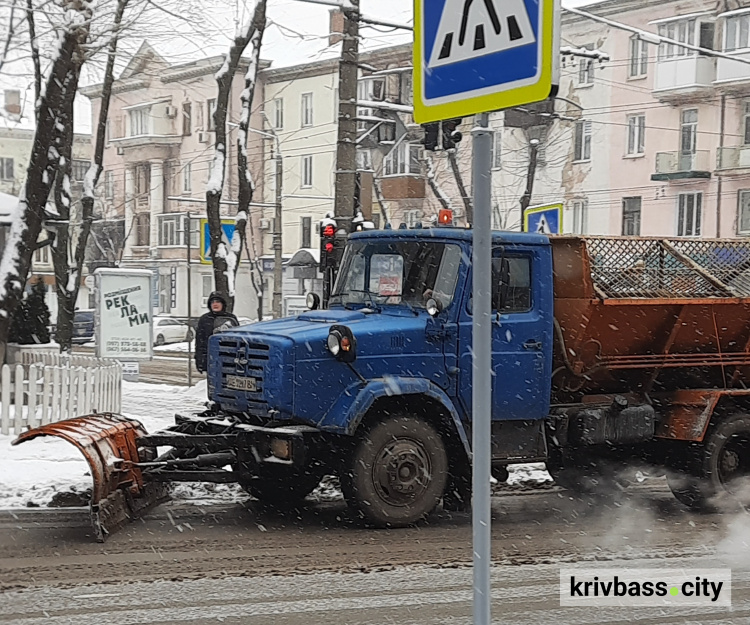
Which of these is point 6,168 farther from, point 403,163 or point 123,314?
point 123,314

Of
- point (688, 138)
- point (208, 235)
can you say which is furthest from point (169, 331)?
point (208, 235)

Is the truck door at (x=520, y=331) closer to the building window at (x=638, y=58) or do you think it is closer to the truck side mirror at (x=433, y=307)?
the truck side mirror at (x=433, y=307)

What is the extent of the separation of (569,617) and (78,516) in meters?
4.50

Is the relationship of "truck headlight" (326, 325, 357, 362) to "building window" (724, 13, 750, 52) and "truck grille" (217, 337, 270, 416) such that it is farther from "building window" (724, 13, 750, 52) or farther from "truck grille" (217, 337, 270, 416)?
"building window" (724, 13, 750, 52)

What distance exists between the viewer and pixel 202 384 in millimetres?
22438

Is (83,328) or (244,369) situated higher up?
(244,369)

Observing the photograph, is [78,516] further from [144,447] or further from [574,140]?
[574,140]

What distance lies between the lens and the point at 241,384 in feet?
31.2

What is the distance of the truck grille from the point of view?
9250mm

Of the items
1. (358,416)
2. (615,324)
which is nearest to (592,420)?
(615,324)

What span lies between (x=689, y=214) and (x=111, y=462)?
3624 cm

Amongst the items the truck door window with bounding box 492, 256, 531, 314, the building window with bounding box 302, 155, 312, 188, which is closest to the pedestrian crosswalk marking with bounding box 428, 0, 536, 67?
the truck door window with bounding box 492, 256, 531, 314

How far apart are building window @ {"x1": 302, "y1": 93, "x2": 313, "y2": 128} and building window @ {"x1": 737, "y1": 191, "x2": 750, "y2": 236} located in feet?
80.3

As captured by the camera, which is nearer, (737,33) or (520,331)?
(520,331)
